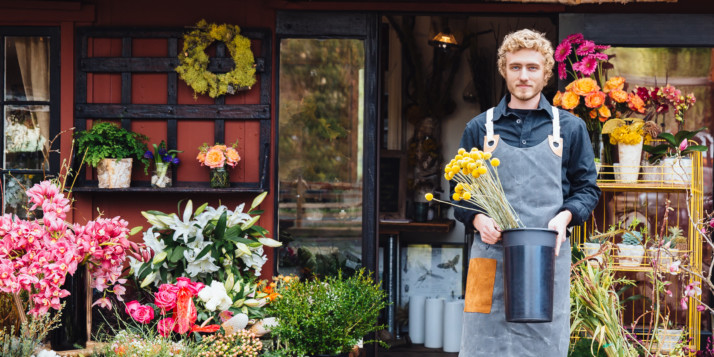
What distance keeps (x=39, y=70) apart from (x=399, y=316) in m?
3.53

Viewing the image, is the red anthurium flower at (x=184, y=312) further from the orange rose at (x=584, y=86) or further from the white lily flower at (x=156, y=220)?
Answer: the orange rose at (x=584, y=86)

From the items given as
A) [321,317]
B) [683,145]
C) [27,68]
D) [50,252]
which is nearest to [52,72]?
[27,68]

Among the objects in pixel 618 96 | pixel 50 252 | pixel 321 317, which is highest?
pixel 618 96

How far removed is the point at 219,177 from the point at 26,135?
1.39m

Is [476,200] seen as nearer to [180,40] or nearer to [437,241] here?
[180,40]

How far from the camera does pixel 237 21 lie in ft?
17.0

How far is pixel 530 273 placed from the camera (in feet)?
9.08

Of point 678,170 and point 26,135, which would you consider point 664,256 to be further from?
point 26,135

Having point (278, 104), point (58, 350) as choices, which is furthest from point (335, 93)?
point (58, 350)

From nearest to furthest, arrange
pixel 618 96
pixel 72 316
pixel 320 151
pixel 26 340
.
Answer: pixel 26 340 → pixel 72 316 → pixel 618 96 → pixel 320 151

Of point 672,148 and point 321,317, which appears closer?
point 321,317

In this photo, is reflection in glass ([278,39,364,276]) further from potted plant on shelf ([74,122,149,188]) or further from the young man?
the young man

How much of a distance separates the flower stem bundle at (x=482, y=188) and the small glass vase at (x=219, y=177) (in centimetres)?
237

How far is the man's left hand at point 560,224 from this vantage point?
295 centimetres
